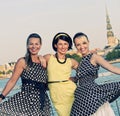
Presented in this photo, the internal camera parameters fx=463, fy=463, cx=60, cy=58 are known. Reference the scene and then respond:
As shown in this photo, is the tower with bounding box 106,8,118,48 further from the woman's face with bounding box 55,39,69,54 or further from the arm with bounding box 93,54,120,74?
the woman's face with bounding box 55,39,69,54

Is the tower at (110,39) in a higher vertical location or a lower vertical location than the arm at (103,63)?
lower

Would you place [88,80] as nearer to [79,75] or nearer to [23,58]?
[79,75]

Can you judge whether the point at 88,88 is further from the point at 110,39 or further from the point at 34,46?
the point at 110,39

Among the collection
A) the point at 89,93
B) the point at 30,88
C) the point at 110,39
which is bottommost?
the point at 110,39

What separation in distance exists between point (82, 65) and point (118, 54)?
354ft

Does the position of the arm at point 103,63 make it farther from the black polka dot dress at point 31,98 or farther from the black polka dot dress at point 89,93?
the black polka dot dress at point 31,98

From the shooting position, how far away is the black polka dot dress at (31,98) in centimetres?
555

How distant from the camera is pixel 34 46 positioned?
5.54 meters

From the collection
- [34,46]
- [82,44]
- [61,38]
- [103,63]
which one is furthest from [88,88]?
[34,46]

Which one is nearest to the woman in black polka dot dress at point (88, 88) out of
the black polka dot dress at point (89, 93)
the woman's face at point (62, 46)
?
the black polka dot dress at point (89, 93)

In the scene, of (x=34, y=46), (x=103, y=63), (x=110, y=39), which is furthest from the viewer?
(x=110, y=39)

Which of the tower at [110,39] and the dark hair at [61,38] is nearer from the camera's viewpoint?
the dark hair at [61,38]

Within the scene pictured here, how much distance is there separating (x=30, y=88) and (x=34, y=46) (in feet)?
1.68

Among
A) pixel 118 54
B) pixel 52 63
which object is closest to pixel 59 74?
pixel 52 63
